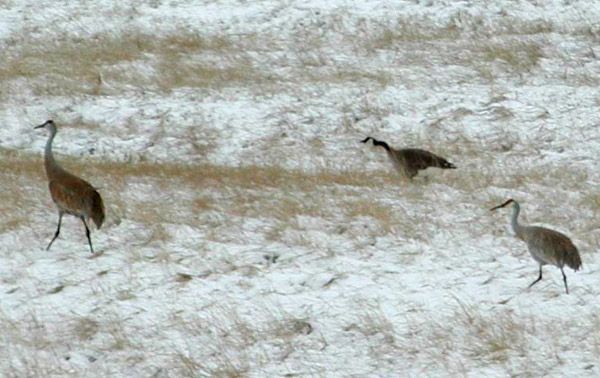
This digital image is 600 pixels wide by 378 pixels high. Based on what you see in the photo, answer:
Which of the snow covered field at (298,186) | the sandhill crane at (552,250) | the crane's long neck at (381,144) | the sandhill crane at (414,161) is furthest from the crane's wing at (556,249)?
the crane's long neck at (381,144)

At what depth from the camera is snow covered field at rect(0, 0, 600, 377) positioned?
11500mm

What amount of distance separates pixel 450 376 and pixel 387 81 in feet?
41.4

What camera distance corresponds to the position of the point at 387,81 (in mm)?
22812

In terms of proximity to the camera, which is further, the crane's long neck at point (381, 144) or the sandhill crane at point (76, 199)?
the crane's long neck at point (381, 144)

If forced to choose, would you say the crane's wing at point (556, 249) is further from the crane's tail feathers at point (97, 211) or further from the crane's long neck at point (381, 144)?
the crane's long neck at point (381, 144)

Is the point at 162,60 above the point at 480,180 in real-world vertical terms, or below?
below

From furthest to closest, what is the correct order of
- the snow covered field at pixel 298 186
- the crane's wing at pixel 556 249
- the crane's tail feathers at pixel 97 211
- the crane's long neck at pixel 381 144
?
the crane's long neck at pixel 381 144, the crane's tail feathers at pixel 97 211, the crane's wing at pixel 556 249, the snow covered field at pixel 298 186

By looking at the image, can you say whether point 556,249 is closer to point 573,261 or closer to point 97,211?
point 573,261

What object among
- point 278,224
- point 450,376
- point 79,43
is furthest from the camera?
point 79,43

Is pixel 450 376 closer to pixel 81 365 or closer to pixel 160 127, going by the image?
pixel 81 365

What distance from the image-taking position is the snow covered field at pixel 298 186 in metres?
11.5

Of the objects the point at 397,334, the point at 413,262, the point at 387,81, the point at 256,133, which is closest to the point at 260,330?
the point at 397,334

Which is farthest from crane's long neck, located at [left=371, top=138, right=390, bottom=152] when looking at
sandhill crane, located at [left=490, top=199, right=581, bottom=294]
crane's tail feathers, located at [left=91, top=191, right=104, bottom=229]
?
crane's tail feathers, located at [left=91, top=191, right=104, bottom=229]

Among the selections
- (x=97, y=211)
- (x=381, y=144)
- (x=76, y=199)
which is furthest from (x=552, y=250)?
(x=381, y=144)
